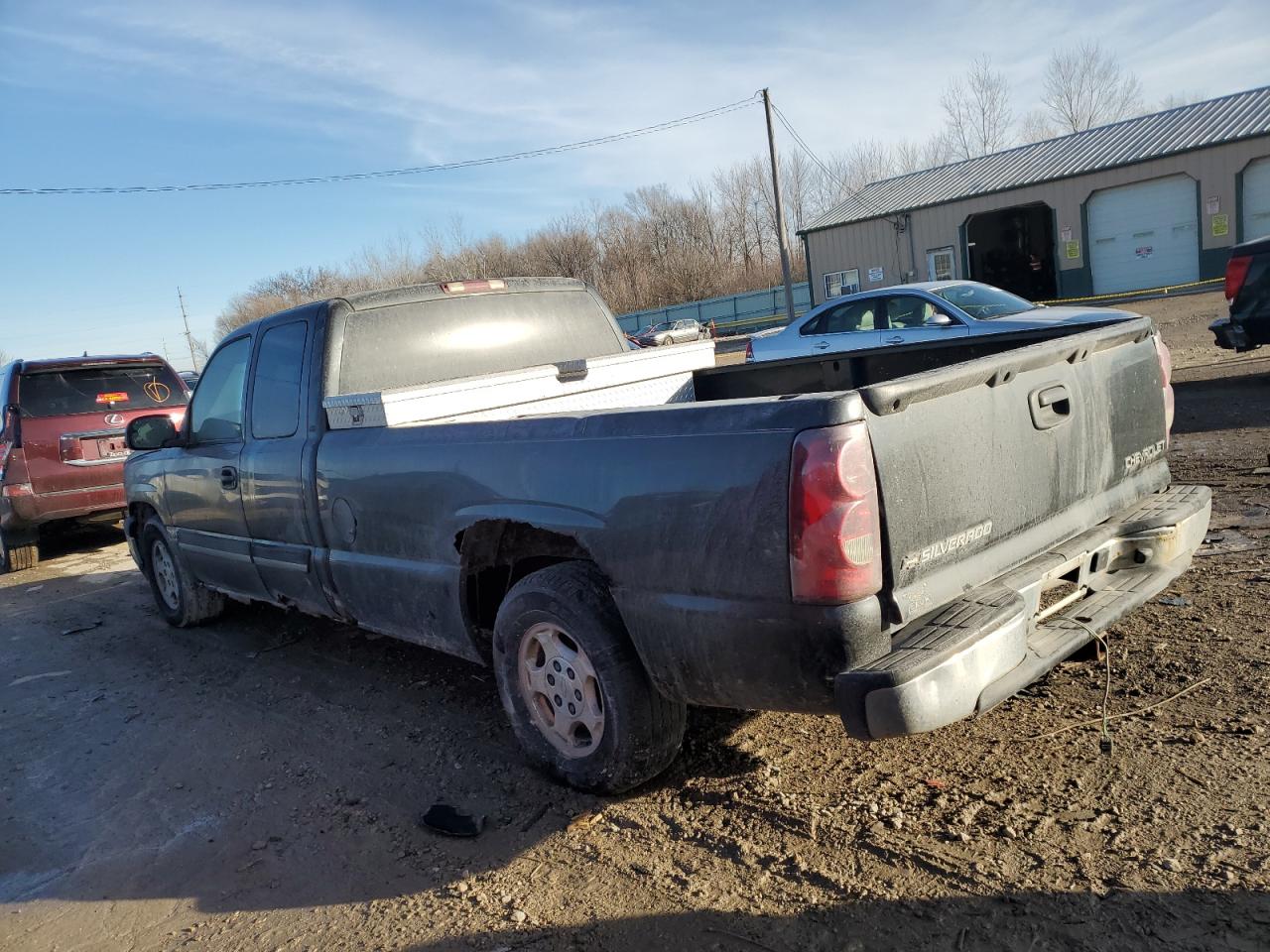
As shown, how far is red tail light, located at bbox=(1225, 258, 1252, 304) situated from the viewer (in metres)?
9.62

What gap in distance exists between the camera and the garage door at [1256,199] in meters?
25.2

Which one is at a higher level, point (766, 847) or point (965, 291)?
point (965, 291)

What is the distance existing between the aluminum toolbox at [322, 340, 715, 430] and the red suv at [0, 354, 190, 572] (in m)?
6.36

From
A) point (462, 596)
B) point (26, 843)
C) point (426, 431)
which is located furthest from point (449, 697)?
point (26, 843)

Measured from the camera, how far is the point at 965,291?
1078cm

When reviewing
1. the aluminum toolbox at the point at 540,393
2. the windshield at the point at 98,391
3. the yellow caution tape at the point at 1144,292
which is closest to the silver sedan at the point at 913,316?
the aluminum toolbox at the point at 540,393

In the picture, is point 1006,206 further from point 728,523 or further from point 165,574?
point 728,523

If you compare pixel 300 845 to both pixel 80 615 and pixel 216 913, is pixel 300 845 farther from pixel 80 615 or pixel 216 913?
pixel 80 615

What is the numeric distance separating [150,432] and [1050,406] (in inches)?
193

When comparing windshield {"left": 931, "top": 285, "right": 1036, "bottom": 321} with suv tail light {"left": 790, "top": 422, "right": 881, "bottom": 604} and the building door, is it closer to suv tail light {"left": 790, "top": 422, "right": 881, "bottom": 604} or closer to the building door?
suv tail light {"left": 790, "top": 422, "right": 881, "bottom": 604}

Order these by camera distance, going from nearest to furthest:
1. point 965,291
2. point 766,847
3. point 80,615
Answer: point 766,847 → point 80,615 → point 965,291

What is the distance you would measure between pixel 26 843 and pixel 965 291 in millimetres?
10161

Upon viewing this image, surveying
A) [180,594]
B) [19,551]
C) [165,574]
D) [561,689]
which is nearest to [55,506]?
[19,551]

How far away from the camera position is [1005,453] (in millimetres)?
3006
